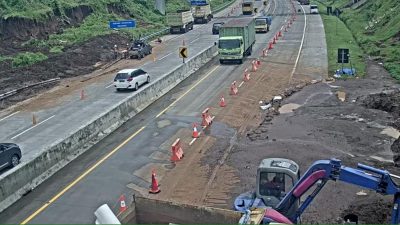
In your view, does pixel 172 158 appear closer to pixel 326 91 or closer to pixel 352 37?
pixel 326 91

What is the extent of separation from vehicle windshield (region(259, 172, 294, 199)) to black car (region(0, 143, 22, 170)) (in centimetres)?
1204

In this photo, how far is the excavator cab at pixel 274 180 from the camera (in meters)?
15.7

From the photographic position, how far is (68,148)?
949 inches

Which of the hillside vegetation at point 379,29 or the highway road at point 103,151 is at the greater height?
the hillside vegetation at point 379,29

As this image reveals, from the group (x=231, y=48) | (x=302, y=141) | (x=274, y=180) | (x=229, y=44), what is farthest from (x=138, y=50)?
(x=274, y=180)

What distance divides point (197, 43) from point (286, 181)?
2012 inches

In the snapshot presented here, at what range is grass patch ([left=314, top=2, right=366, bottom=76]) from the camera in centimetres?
4600

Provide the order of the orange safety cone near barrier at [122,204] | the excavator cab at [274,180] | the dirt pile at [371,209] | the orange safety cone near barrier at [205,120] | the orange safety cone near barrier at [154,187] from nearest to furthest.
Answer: the excavator cab at [274,180] → the dirt pile at [371,209] → the orange safety cone near barrier at [122,204] → the orange safety cone near barrier at [154,187] → the orange safety cone near barrier at [205,120]

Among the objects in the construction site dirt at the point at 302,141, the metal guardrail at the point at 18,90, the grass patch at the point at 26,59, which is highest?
the grass patch at the point at 26,59

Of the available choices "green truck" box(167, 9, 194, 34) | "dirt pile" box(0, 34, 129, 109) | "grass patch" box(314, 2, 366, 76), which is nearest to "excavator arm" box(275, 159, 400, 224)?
"dirt pile" box(0, 34, 129, 109)

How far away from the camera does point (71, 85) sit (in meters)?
44.1

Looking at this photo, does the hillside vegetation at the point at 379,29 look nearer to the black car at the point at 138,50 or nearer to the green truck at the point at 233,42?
the green truck at the point at 233,42

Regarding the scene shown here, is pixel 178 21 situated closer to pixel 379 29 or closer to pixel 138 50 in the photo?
pixel 138 50

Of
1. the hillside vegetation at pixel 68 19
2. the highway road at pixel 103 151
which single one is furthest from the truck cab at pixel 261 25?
the highway road at pixel 103 151
